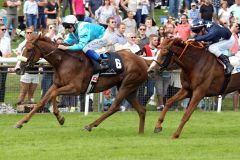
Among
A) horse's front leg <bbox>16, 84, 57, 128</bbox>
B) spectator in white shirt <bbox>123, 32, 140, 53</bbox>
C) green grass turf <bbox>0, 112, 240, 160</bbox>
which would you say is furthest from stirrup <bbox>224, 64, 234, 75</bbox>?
spectator in white shirt <bbox>123, 32, 140, 53</bbox>

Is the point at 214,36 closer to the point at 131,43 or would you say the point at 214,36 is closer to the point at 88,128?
the point at 88,128

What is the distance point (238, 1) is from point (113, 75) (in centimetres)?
1032

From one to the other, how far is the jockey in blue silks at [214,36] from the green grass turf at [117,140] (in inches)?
52.7

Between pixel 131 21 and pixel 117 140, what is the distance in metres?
9.61

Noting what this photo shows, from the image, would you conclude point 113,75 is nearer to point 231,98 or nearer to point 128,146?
point 128,146

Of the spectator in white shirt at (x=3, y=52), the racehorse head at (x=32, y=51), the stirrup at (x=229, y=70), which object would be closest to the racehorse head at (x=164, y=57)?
the stirrup at (x=229, y=70)

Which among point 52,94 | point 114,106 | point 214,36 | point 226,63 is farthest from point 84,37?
point 226,63

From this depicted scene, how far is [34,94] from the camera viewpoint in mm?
19688

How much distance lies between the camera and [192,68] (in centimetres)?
1614

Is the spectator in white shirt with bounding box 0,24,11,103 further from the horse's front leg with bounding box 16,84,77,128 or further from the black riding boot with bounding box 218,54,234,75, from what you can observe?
the black riding boot with bounding box 218,54,234,75

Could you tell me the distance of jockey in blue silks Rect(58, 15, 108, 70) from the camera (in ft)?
53.7

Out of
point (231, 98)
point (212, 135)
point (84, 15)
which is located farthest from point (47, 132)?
point (84, 15)

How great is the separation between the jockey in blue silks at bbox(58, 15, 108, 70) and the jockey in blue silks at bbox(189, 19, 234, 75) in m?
1.74

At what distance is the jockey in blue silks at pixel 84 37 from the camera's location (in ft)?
53.7
